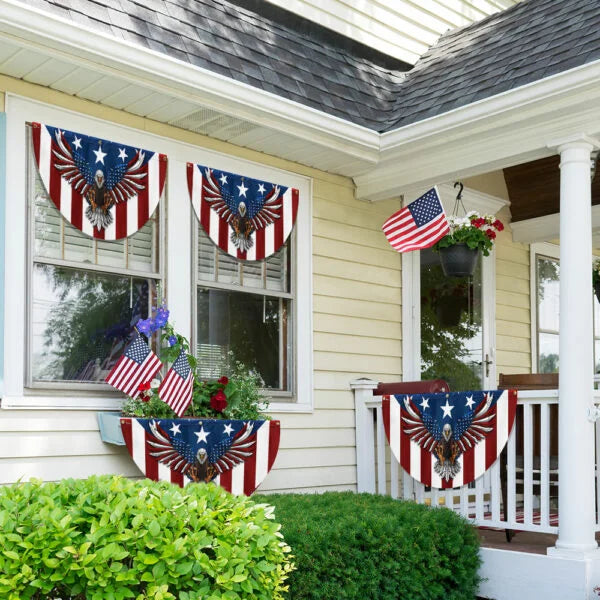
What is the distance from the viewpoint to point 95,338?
450cm

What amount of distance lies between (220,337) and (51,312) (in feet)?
3.72

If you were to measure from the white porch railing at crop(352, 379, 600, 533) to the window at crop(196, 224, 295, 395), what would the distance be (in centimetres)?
68

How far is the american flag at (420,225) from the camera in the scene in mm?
5242

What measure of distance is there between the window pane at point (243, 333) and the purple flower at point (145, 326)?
486mm

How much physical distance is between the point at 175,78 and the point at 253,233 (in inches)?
49.5

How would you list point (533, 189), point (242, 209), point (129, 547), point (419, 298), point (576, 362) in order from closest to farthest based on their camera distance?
point (129, 547), point (576, 362), point (242, 209), point (419, 298), point (533, 189)

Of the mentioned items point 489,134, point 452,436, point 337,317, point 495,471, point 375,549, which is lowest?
point 375,549

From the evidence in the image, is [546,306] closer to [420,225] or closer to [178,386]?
[420,225]

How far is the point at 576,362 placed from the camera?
4.61m

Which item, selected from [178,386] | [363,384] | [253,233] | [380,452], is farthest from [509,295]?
[178,386]

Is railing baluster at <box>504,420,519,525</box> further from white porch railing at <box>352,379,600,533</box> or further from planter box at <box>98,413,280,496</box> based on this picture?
planter box at <box>98,413,280,496</box>

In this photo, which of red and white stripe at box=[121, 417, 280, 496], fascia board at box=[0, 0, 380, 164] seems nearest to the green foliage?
fascia board at box=[0, 0, 380, 164]

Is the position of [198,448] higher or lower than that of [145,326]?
lower

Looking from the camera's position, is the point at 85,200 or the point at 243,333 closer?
the point at 85,200
